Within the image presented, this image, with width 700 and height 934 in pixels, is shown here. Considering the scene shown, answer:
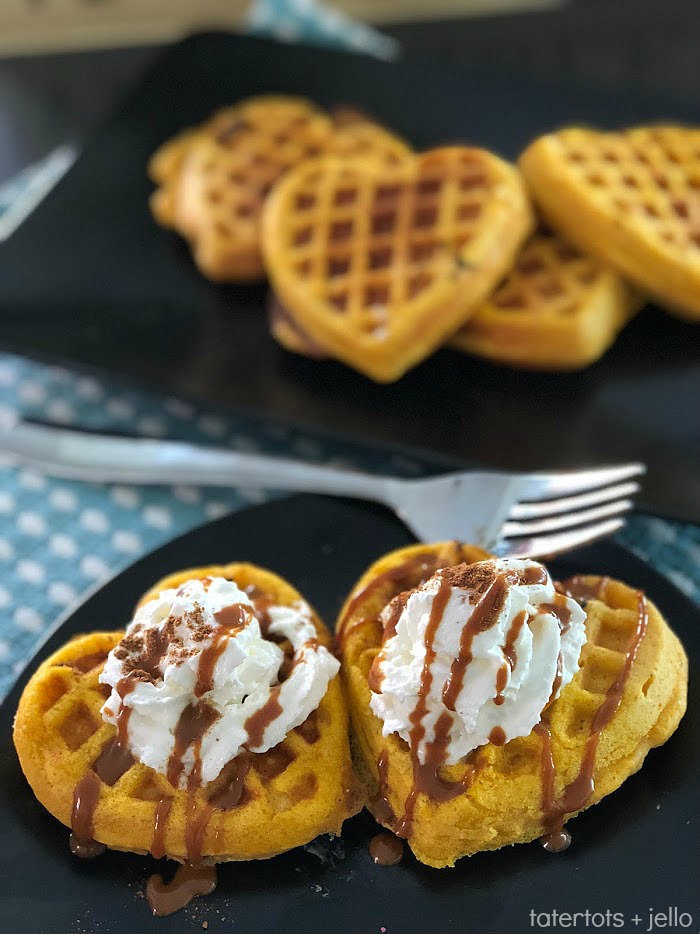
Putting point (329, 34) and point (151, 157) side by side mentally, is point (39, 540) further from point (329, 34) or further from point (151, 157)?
point (329, 34)

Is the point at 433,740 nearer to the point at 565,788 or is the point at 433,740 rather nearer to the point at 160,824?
the point at 565,788

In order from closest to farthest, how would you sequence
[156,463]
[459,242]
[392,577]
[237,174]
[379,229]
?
[392,577]
[156,463]
[459,242]
[379,229]
[237,174]

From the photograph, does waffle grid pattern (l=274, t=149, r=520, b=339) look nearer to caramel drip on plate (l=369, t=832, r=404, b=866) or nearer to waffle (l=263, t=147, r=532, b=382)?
waffle (l=263, t=147, r=532, b=382)

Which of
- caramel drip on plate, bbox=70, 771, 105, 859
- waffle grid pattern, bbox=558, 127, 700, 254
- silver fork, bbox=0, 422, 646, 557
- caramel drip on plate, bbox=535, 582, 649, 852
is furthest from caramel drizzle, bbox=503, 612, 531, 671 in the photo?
waffle grid pattern, bbox=558, 127, 700, 254

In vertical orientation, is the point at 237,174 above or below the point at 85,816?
above

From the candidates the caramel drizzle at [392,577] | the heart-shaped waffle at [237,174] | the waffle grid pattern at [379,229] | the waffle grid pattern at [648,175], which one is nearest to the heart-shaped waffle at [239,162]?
the heart-shaped waffle at [237,174]

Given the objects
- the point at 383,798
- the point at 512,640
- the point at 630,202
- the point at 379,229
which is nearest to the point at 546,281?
the point at 630,202

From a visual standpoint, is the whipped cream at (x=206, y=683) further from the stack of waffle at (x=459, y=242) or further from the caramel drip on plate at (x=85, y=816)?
the stack of waffle at (x=459, y=242)

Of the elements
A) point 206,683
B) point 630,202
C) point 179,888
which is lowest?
point 179,888
